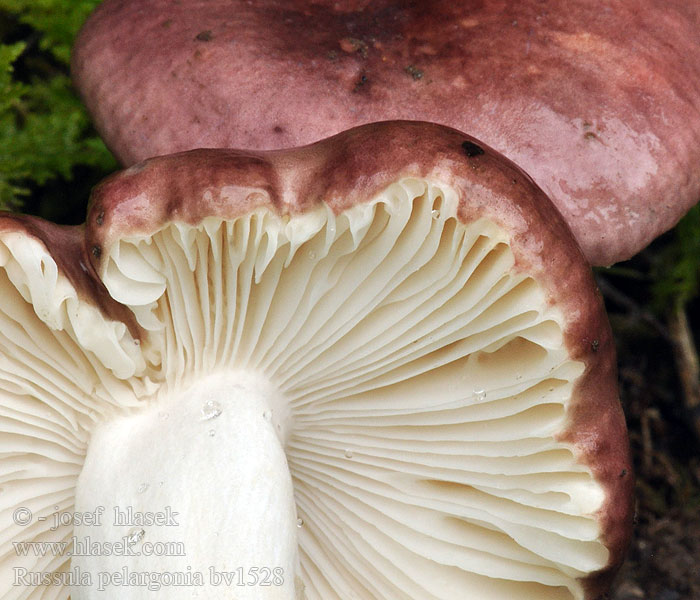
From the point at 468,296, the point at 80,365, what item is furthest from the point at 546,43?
the point at 80,365

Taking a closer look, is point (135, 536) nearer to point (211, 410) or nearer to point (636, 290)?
point (211, 410)

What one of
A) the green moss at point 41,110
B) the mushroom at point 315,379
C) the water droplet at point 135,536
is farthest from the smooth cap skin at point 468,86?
the water droplet at point 135,536

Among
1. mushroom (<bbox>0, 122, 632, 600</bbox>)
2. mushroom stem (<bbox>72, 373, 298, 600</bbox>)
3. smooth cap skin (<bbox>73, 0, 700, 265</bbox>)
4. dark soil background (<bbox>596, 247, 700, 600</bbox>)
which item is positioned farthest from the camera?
dark soil background (<bbox>596, 247, 700, 600</bbox>)

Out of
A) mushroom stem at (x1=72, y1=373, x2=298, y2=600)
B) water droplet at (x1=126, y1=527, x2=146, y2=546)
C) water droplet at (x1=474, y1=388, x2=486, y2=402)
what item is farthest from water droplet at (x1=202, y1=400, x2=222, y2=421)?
water droplet at (x1=474, y1=388, x2=486, y2=402)

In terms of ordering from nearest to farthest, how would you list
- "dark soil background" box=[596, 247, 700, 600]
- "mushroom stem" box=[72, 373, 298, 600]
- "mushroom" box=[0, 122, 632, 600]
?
"mushroom" box=[0, 122, 632, 600], "mushroom stem" box=[72, 373, 298, 600], "dark soil background" box=[596, 247, 700, 600]

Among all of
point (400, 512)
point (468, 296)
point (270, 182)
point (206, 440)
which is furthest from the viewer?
point (400, 512)

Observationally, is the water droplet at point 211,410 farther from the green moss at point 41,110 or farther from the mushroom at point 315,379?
the green moss at point 41,110

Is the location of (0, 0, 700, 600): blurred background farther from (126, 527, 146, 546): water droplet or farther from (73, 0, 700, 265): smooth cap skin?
(126, 527, 146, 546): water droplet

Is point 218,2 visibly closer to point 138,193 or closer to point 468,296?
point 138,193
